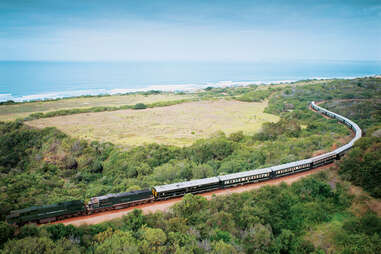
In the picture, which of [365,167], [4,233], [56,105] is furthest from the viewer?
[56,105]

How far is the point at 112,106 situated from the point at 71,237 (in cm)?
6178

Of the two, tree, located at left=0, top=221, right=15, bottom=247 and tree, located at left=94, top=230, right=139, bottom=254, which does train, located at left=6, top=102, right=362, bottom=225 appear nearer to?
tree, located at left=0, top=221, right=15, bottom=247

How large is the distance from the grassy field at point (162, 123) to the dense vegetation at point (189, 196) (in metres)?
5.51

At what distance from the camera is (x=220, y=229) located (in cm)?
1919

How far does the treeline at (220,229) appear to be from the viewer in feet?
49.4

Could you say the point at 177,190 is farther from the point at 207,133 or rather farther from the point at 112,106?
the point at 112,106

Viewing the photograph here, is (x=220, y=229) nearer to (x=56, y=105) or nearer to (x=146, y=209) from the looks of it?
(x=146, y=209)

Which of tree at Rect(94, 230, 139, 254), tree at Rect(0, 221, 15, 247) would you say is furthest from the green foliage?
tree at Rect(0, 221, 15, 247)

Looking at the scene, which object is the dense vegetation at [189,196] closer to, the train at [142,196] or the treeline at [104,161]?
the treeline at [104,161]

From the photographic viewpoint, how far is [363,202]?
24500 mm

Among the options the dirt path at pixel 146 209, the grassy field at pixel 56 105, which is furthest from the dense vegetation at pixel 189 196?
the grassy field at pixel 56 105

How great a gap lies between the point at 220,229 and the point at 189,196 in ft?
12.5

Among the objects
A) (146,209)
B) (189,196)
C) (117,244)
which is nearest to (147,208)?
(146,209)

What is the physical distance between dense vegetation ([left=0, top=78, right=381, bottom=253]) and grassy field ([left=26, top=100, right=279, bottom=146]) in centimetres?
551
